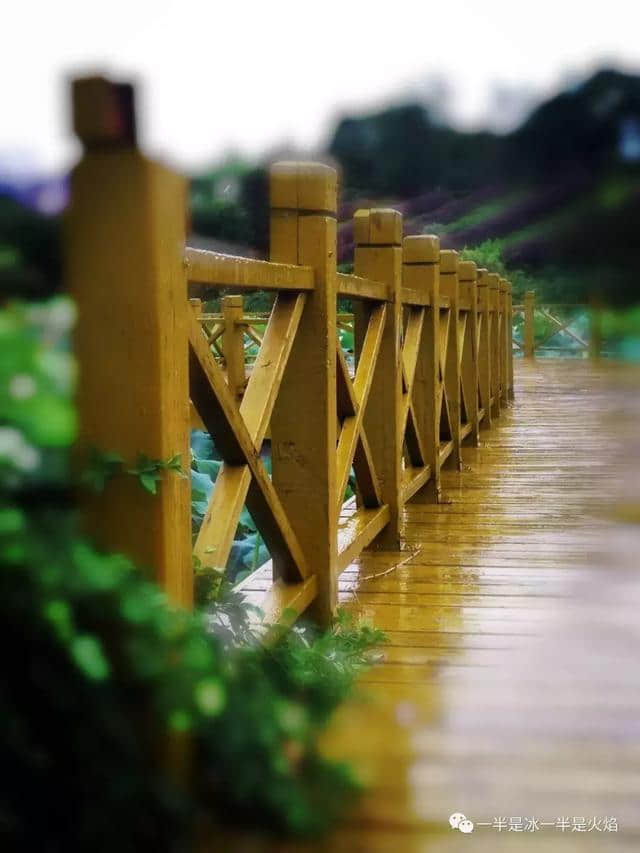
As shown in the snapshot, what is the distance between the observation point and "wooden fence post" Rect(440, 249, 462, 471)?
10.3 ft

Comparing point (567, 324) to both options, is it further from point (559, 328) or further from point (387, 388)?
point (387, 388)

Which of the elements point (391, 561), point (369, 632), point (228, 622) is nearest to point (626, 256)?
point (228, 622)

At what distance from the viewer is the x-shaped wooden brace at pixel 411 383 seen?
8.20ft

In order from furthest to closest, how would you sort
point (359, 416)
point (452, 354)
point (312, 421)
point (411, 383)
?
point (452, 354) < point (411, 383) < point (359, 416) < point (312, 421)

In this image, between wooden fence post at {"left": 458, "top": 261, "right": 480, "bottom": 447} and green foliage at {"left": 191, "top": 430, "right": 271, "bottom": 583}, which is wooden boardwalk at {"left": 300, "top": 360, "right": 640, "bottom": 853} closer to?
green foliage at {"left": 191, "top": 430, "right": 271, "bottom": 583}

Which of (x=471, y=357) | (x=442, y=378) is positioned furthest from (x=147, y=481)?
(x=471, y=357)

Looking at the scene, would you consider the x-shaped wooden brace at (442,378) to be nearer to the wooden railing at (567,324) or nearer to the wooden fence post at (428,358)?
the wooden fence post at (428,358)

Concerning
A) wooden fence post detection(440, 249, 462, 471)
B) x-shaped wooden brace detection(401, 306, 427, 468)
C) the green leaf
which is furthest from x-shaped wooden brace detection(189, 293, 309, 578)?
wooden fence post detection(440, 249, 462, 471)

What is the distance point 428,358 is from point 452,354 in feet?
1.65

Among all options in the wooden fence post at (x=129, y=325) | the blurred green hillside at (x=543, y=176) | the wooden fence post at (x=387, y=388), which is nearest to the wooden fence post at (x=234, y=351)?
the wooden fence post at (x=387, y=388)

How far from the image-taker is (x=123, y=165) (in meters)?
0.43

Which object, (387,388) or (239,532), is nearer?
(387,388)

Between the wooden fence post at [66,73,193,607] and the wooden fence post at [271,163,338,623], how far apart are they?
63cm

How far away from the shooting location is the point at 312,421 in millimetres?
1569
